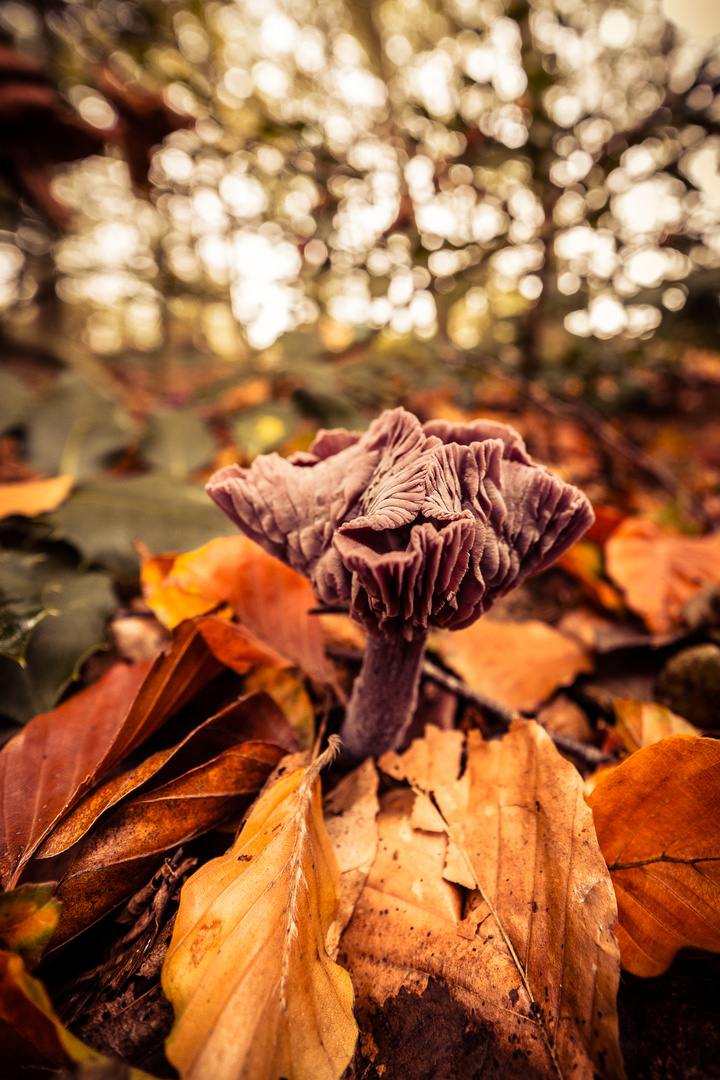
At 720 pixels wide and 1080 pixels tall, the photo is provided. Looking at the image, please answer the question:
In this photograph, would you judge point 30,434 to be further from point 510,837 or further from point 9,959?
point 510,837

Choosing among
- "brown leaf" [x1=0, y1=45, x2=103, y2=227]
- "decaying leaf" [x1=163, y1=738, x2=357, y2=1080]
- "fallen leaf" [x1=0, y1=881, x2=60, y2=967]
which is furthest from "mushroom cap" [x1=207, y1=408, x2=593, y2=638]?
"brown leaf" [x1=0, y1=45, x2=103, y2=227]

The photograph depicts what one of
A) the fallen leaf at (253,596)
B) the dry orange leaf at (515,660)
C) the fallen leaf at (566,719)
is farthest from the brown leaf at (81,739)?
the fallen leaf at (566,719)

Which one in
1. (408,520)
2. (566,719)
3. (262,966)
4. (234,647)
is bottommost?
(566,719)

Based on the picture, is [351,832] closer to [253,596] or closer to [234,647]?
[234,647]

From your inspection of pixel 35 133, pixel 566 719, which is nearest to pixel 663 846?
pixel 566 719

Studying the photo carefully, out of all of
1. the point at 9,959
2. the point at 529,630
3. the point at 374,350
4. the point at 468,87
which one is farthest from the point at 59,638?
the point at 468,87

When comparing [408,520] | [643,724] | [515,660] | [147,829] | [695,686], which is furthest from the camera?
[515,660]

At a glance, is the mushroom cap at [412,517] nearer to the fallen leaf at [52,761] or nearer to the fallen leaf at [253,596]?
the fallen leaf at [253,596]
